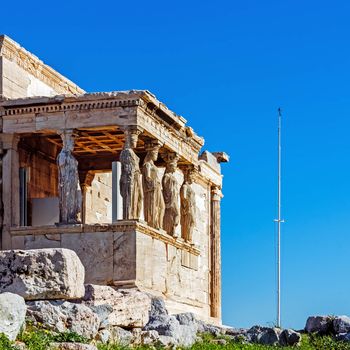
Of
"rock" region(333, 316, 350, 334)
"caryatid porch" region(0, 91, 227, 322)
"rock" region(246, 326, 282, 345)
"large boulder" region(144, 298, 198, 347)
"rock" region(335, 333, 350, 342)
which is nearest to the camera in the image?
"large boulder" region(144, 298, 198, 347)

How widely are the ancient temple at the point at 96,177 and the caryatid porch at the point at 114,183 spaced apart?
2 cm

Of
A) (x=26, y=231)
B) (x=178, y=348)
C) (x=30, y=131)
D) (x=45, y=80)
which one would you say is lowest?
(x=178, y=348)

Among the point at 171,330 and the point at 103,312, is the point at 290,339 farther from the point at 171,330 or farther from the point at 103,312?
the point at 103,312

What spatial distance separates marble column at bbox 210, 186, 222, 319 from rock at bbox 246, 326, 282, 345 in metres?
13.4

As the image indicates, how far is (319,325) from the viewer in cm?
2041

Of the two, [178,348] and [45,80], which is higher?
[45,80]

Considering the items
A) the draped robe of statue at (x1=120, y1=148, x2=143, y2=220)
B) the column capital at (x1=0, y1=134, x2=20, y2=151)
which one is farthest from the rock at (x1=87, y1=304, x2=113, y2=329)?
the column capital at (x1=0, y1=134, x2=20, y2=151)

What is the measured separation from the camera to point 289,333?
1858 centimetres

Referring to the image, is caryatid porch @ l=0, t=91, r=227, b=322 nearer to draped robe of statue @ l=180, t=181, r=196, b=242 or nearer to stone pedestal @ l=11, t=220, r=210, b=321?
stone pedestal @ l=11, t=220, r=210, b=321

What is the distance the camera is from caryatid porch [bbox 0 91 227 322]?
22422 mm

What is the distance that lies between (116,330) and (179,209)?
12.8 m

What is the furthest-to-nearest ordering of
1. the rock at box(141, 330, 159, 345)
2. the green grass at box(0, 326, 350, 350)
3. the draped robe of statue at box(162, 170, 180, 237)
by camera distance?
the draped robe of statue at box(162, 170, 180, 237) < the rock at box(141, 330, 159, 345) < the green grass at box(0, 326, 350, 350)

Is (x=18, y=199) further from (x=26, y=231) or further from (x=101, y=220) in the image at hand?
(x=101, y=220)

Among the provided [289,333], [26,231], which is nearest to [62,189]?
[26,231]
